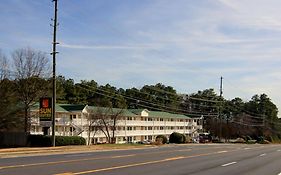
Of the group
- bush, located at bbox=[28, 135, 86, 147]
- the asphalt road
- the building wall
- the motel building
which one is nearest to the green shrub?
bush, located at bbox=[28, 135, 86, 147]

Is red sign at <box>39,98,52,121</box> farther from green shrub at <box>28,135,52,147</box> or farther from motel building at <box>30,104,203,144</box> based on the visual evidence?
motel building at <box>30,104,203,144</box>

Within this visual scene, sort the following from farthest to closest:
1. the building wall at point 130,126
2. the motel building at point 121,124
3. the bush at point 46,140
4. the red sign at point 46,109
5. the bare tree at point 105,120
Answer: the bare tree at point 105,120, the motel building at point 121,124, the building wall at point 130,126, the bush at point 46,140, the red sign at point 46,109

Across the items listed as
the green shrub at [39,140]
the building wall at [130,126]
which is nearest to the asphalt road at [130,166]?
the green shrub at [39,140]

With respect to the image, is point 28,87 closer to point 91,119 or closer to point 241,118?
point 91,119

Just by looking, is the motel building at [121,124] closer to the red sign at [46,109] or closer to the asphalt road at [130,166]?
the red sign at [46,109]

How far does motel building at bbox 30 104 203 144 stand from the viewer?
8112cm

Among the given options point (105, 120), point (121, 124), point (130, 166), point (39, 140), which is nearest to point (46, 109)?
point (39, 140)

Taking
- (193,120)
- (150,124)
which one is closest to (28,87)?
(150,124)

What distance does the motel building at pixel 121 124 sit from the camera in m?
81.1

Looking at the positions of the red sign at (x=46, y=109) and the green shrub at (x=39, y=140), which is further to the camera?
the green shrub at (x=39, y=140)

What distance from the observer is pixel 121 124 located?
9844 cm

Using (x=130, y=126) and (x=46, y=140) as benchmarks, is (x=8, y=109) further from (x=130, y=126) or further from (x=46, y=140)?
(x=130, y=126)

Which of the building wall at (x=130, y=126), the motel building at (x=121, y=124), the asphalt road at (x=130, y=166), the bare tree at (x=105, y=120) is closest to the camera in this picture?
the asphalt road at (x=130, y=166)

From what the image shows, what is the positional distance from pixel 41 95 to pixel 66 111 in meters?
32.8
